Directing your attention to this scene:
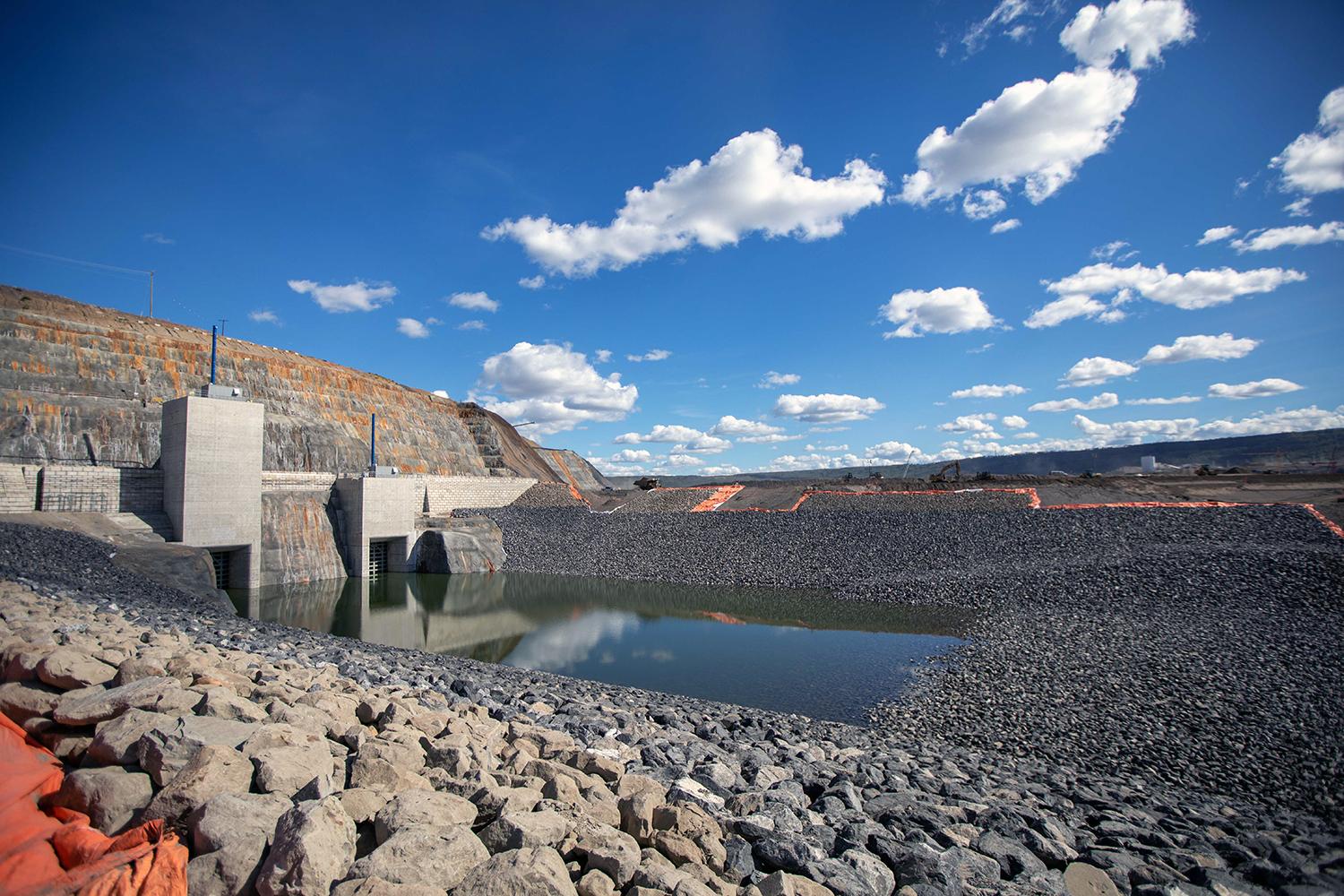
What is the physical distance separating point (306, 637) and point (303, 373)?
907 inches

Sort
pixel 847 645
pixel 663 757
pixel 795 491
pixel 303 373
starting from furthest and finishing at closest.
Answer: pixel 795 491 < pixel 303 373 < pixel 847 645 < pixel 663 757

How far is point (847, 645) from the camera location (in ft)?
44.5

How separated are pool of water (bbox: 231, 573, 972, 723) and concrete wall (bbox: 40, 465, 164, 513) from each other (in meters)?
3.61

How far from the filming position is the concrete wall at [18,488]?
16156mm

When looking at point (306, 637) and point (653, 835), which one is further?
point (306, 637)

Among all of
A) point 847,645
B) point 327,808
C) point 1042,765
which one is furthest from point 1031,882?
point 847,645

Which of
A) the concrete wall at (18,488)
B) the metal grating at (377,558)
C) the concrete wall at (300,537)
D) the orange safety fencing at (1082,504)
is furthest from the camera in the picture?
the metal grating at (377,558)

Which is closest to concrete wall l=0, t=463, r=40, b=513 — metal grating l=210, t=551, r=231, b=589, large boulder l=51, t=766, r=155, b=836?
metal grating l=210, t=551, r=231, b=589

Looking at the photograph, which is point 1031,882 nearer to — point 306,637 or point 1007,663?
point 1007,663

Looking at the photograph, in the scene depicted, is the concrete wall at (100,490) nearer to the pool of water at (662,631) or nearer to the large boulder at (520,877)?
the pool of water at (662,631)

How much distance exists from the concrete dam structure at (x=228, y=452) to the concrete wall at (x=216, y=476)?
0.04 m

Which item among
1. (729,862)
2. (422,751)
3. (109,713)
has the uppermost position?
(109,713)

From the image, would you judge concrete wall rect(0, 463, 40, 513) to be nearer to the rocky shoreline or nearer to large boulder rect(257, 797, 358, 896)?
the rocky shoreline

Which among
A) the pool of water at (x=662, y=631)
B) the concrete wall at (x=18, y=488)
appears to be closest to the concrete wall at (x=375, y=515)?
the pool of water at (x=662, y=631)
